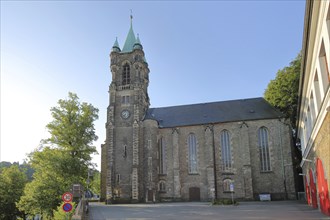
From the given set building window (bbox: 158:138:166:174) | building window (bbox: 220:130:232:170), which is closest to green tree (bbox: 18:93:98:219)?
building window (bbox: 158:138:166:174)

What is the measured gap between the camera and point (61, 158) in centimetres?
2756

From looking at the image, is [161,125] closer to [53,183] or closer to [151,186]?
[151,186]

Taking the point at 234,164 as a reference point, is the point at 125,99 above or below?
above

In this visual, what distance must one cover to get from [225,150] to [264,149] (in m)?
5.00

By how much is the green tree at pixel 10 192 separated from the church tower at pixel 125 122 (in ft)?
36.6

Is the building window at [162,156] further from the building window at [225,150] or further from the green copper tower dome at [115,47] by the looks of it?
the green copper tower dome at [115,47]

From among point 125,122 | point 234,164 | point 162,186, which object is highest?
point 125,122

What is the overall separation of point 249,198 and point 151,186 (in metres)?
12.7

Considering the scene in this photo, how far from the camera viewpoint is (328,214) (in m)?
16.3

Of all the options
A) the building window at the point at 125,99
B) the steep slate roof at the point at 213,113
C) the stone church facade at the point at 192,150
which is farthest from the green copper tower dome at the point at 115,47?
the steep slate roof at the point at 213,113

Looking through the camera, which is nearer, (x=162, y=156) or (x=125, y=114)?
(x=162, y=156)

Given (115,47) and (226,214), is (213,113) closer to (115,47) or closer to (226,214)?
(115,47)

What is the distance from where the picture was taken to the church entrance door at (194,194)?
129ft

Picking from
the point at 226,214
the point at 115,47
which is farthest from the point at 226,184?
the point at 115,47
